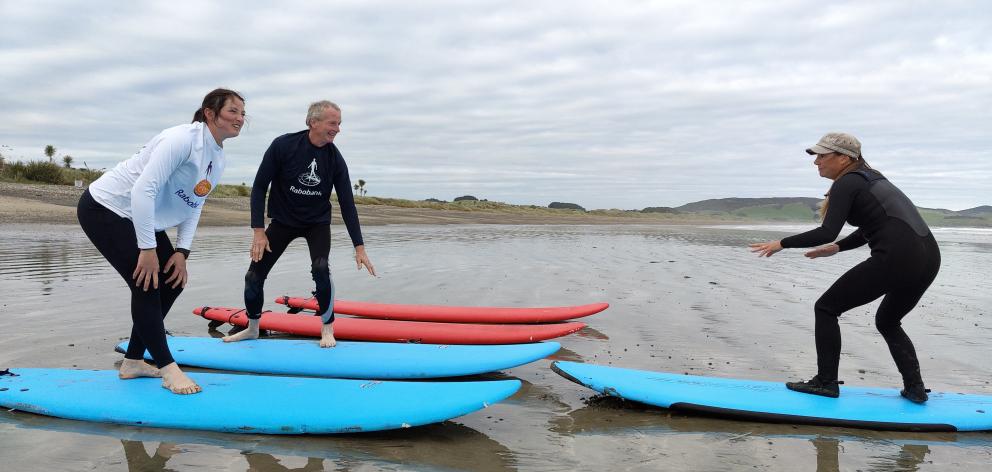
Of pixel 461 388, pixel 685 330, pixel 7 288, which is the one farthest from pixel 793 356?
pixel 7 288

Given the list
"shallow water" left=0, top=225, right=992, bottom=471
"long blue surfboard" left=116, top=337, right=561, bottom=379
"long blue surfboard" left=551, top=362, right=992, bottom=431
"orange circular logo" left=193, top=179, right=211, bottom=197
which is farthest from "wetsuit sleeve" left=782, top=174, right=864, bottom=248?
"orange circular logo" left=193, top=179, right=211, bottom=197

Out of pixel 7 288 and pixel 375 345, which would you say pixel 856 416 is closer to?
pixel 375 345

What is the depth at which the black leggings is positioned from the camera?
11.8 feet

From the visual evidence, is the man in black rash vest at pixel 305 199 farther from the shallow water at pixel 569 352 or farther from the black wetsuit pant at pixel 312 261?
the shallow water at pixel 569 352

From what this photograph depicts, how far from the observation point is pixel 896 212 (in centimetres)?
388

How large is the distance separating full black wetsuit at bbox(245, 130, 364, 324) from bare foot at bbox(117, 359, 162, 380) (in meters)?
1.33

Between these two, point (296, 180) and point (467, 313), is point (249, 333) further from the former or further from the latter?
point (467, 313)

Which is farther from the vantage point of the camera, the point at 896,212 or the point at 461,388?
the point at 896,212

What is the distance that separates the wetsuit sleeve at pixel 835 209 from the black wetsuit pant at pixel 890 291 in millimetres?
296

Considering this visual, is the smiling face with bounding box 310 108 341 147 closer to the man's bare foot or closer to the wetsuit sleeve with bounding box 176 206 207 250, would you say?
the wetsuit sleeve with bounding box 176 206 207 250

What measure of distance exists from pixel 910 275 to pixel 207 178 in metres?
4.35

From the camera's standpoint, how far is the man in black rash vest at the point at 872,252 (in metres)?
3.87

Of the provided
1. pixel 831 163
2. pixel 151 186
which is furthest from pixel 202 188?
pixel 831 163

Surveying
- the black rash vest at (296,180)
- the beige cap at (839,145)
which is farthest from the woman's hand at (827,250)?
the black rash vest at (296,180)
